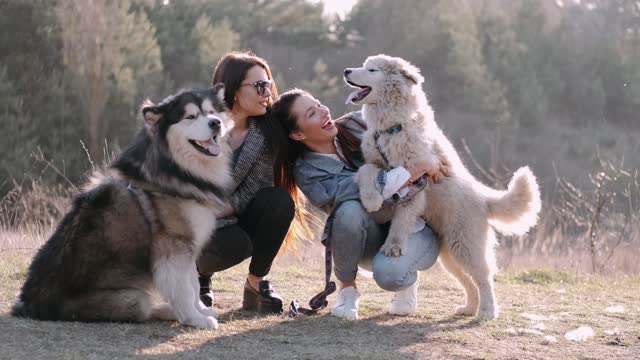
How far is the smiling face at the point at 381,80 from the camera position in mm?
4559

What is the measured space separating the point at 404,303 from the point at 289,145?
1.12 meters

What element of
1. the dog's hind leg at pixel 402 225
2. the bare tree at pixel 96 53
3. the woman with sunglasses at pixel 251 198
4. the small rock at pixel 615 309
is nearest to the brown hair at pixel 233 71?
the woman with sunglasses at pixel 251 198

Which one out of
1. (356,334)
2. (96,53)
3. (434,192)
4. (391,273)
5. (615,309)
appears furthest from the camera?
(96,53)

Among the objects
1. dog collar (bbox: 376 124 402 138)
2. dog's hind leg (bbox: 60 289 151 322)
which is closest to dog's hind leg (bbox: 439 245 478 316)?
dog collar (bbox: 376 124 402 138)

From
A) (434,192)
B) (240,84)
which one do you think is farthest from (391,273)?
(240,84)

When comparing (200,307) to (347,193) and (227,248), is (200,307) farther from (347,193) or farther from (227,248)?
(347,193)

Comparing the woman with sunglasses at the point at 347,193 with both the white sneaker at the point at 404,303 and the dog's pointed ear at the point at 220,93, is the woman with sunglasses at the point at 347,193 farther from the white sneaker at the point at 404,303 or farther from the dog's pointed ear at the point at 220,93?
the dog's pointed ear at the point at 220,93

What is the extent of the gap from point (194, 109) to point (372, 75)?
3.48ft

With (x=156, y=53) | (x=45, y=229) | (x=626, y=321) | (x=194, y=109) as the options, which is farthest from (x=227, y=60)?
(x=156, y=53)

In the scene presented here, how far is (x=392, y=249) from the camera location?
436cm

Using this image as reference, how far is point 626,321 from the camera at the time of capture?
4.69 metres

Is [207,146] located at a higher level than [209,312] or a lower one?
higher

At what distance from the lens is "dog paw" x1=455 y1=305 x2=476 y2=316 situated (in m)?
4.60

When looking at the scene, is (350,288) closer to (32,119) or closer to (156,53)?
(32,119)
